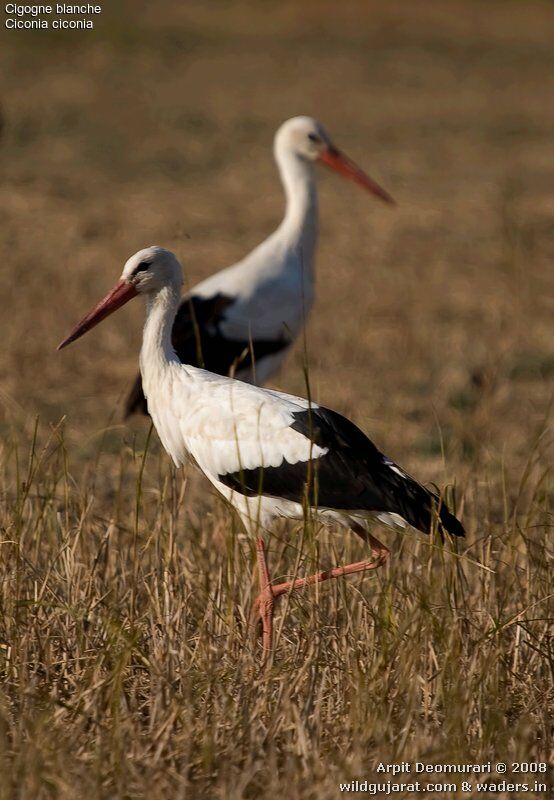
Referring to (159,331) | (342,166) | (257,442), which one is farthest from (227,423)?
(342,166)

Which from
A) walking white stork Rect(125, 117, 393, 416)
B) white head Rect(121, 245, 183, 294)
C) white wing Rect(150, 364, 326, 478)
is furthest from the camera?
walking white stork Rect(125, 117, 393, 416)

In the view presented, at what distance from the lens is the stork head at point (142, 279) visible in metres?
4.30

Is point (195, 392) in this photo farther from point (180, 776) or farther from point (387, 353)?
point (387, 353)

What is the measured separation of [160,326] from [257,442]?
1.72 feet

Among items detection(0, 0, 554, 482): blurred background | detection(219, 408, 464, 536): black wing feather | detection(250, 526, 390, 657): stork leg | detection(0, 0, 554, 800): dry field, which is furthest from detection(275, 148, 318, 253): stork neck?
detection(250, 526, 390, 657): stork leg

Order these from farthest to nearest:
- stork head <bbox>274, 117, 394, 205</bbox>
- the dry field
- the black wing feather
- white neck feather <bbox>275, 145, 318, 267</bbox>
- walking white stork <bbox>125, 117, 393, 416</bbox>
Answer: stork head <bbox>274, 117, 394, 205</bbox>
white neck feather <bbox>275, 145, 318, 267</bbox>
walking white stork <bbox>125, 117, 393, 416</bbox>
the black wing feather
the dry field

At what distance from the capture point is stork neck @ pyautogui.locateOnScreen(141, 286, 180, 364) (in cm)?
433

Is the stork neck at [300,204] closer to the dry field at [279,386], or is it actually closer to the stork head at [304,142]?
the stork head at [304,142]

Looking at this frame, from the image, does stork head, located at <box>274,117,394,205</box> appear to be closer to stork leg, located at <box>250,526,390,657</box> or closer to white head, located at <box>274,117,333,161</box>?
white head, located at <box>274,117,333,161</box>

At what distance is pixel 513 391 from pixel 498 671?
164 inches

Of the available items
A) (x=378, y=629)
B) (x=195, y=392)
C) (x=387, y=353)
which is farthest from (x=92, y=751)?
(x=387, y=353)

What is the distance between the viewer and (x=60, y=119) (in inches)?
Answer: 594

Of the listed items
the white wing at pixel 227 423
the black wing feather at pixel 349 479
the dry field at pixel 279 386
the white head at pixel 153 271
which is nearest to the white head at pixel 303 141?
the dry field at pixel 279 386

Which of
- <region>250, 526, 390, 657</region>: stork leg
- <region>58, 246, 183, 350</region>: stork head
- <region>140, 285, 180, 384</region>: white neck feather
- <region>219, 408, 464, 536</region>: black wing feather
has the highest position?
<region>58, 246, 183, 350</region>: stork head
